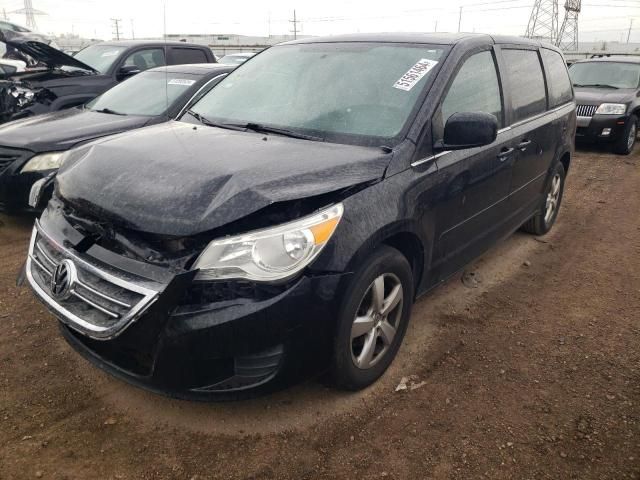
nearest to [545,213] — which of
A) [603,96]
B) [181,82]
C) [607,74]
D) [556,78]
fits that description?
[556,78]

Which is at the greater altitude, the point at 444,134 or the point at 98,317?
the point at 444,134

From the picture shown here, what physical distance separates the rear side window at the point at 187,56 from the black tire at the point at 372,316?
22.7ft

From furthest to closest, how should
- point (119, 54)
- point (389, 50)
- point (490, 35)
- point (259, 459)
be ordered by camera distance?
point (119, 54) < point (490, 35) < point (389, 50) < point (259, 459)

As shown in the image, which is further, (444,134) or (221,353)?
(444,134)

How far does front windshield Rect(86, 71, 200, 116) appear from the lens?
17.4ft

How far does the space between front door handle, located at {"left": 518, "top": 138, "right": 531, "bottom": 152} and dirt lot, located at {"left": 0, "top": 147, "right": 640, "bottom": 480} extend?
1141 millimetres

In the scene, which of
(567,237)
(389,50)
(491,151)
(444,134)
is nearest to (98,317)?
(444,134)

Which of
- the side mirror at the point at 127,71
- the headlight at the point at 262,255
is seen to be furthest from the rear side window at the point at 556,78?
the side mirror at the point at 127,71

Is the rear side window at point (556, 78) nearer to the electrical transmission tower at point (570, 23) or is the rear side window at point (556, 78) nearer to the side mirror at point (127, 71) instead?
the side mirror at point (127, 71)

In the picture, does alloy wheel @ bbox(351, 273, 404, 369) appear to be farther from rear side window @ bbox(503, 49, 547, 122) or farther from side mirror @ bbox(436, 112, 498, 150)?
rear side window @ bbox(503, 49, 547, 122)

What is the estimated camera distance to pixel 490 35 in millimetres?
3512

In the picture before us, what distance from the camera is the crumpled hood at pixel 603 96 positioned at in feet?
29.3

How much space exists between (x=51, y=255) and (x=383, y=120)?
1.79 metres

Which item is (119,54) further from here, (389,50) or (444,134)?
(444,134)
